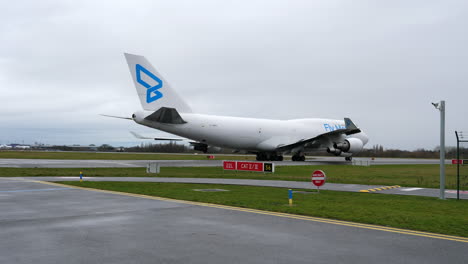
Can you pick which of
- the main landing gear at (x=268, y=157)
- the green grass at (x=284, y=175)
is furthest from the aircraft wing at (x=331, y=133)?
the green grass at (x=284, y=175)

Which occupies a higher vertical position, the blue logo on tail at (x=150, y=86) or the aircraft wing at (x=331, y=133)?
the blue logo on tail at (x=150, y=86)

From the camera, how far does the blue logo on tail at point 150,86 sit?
3772 cm

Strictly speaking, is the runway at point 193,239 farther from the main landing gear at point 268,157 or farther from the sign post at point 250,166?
the main landing gear at point 268,157

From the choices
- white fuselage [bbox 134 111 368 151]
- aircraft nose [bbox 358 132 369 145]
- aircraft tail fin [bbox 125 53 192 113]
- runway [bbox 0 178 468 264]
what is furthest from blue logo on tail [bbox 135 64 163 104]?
aircraft nose [bbox 358 132 369 145]

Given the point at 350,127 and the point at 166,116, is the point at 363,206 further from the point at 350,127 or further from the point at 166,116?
the point at 350,127

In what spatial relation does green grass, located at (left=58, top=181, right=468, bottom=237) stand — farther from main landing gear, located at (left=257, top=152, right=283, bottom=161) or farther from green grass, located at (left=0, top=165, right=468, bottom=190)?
main landing gear, located at (left=257, top=152, right=283, bottom=161)

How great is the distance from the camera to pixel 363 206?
1394 centimetres

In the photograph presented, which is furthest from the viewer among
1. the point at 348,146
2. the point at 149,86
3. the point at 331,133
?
the point at 348,146

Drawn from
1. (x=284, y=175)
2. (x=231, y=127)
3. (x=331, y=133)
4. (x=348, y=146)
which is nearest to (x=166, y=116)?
(x=231, y=127)

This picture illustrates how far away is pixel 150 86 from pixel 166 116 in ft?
11.4

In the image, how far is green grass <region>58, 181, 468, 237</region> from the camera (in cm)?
1070

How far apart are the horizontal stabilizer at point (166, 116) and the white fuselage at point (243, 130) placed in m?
0.57

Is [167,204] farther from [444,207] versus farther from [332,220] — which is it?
[444,207]

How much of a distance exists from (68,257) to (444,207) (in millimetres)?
12138
